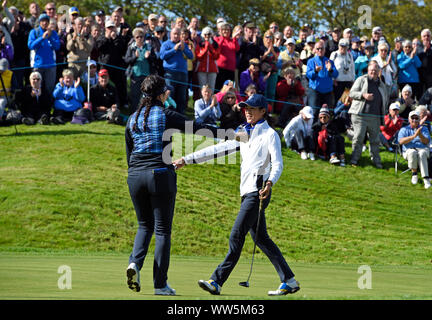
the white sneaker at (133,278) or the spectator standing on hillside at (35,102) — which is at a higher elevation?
the spectator standing on hillside at (35,102)

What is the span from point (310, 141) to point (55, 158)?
6.77 meters

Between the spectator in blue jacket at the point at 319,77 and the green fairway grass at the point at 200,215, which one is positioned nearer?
the green fairway grass at the point at 200,215

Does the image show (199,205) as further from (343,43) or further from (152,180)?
(152,180)

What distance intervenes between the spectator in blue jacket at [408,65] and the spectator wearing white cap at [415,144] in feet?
10.8

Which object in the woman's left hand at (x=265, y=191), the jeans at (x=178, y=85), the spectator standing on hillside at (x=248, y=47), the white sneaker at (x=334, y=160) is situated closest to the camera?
the woman's left hand at (x=265, y=191)

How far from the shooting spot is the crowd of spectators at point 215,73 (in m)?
19.5

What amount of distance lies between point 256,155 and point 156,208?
1.21m

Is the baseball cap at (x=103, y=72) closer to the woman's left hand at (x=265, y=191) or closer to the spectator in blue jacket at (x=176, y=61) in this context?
the spectator in blue jacket at (x=176, y=61)

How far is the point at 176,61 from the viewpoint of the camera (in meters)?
19.7

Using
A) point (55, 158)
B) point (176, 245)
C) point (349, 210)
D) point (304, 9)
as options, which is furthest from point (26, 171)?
point (304, 9)

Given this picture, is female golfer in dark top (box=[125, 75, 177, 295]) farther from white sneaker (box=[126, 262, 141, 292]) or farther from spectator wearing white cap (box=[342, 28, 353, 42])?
spectator wearing white cap (box=[342, 28, 353, 42])

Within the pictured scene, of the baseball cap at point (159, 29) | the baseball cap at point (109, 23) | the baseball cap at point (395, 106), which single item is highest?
the baseball cap at point (109, 23)

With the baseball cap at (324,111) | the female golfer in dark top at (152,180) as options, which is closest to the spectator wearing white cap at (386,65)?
the baseball cap at (324,111)

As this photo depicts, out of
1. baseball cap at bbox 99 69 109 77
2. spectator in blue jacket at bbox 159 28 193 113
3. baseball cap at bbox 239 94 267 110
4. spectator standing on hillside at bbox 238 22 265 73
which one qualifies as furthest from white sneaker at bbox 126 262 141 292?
spectator standing on hillside at bbox 238 22 265 73
